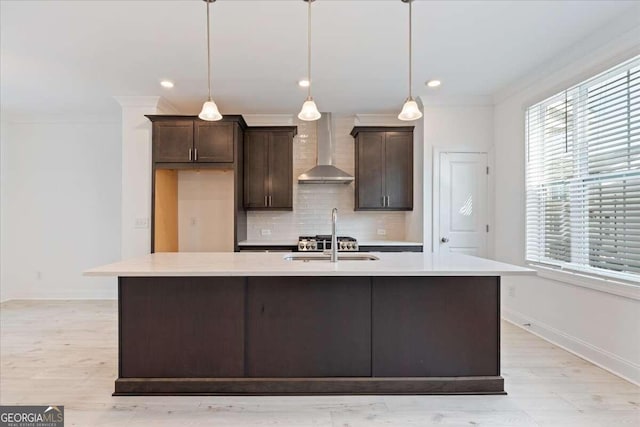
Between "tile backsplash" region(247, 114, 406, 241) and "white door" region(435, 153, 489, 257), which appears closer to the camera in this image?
"white door" region(435, 153, 489, 257)

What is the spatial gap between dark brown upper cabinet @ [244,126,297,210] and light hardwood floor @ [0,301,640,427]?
7.90 ft

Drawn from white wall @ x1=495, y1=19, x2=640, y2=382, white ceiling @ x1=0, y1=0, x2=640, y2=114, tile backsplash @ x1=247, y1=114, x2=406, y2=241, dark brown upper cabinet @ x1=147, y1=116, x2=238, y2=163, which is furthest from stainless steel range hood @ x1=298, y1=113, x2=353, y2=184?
white wall @ x1=495, y1=19, x2=640, y2=382

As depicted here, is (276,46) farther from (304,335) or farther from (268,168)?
(304,335)

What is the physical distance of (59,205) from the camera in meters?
5.02

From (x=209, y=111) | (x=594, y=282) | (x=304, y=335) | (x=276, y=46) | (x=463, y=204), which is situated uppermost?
(x=276, y=46)

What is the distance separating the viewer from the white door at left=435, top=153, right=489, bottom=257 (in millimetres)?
4234

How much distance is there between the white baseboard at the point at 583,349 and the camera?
2.45m

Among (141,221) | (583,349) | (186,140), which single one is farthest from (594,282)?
(141,221)

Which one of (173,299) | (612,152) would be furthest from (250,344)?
(612,152)

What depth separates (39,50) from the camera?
9.93 feet

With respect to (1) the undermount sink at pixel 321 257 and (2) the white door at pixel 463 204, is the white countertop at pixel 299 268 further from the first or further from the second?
(2) the white door at pixel 463 204

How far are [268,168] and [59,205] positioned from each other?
129 inches

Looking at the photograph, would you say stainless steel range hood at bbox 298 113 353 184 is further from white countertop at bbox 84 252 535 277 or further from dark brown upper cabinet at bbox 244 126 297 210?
white countertop at bbox 84 252 535 277

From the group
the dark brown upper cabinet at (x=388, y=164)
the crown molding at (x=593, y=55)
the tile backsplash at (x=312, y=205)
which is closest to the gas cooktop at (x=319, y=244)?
the tile backsplash at (x=312, y=205)
